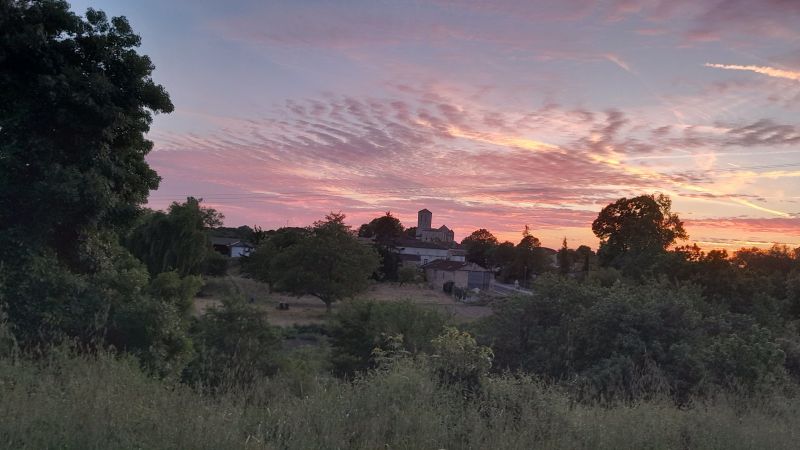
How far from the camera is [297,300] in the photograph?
6041 centimetres

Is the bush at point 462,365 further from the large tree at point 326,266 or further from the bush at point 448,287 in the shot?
the bush at point 448,287

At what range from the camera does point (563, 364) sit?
1552 cm

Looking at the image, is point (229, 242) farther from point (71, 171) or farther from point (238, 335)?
point (71, 171)

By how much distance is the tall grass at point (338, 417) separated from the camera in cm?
441

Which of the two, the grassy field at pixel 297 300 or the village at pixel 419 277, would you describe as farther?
the village at pixel 419 277

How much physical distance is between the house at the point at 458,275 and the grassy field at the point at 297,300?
542 cm

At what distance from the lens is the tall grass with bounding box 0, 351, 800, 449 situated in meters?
4.41

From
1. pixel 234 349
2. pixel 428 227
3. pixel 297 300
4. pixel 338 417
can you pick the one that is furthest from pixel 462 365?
pixel 428 227

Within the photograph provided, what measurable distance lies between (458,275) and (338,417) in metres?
75.5

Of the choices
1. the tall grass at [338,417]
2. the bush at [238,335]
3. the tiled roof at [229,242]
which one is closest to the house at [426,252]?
the tiled roof at [229,242]

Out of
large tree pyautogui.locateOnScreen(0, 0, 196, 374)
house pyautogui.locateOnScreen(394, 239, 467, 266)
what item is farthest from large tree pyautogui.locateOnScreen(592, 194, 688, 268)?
house pyautogui.locateOnScreen(394, 239, 467, 266)

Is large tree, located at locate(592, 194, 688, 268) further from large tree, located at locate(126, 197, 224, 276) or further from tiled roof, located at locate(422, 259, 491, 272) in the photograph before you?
large tree, located at locate(126, 197, 224, 276)

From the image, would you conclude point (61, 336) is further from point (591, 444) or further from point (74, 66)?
point (591, 444)

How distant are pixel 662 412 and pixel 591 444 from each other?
1.41 metres
